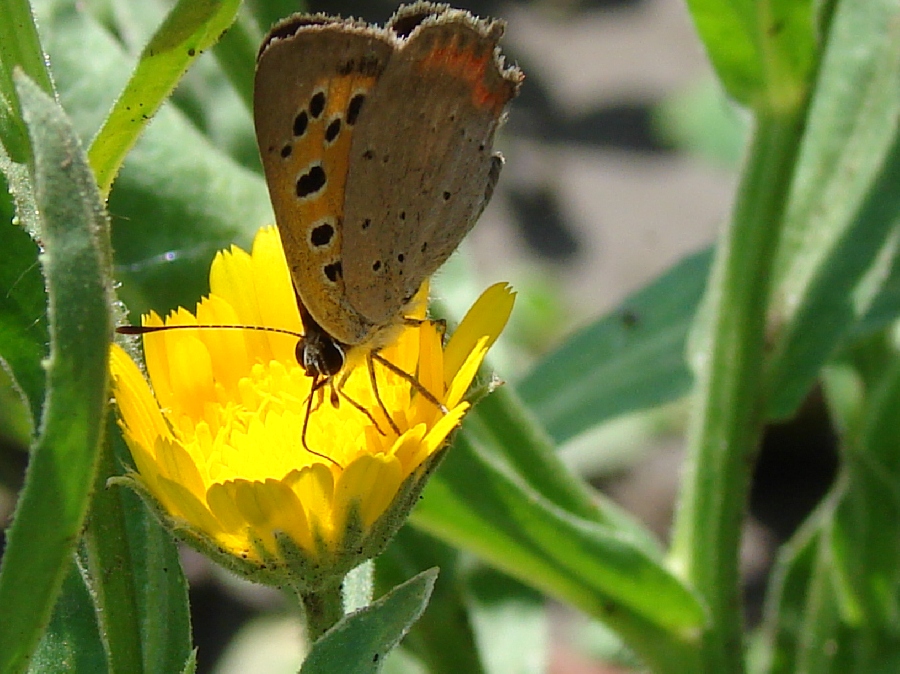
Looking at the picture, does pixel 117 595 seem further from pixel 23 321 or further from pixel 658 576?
pixel 658 576

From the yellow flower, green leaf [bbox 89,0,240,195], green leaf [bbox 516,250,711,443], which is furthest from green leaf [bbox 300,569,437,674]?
green leaf [bbox 516,250,711,443]

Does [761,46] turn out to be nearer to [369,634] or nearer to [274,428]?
[274,428]

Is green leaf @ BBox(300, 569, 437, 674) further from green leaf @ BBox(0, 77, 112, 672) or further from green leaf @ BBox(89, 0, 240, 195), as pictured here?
green leaf @ BBox(89, 0, 240, 195)

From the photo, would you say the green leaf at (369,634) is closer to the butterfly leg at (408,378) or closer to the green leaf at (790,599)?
the butterfly leg at (408,378)

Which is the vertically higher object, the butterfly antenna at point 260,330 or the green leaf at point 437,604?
the butterfly antenna at point 260,330

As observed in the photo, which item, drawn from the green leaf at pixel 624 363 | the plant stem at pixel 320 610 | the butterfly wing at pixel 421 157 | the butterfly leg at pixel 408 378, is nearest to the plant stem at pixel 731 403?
the green leaf at pixel 624 363

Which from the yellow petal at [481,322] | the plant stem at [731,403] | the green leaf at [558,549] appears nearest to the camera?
the yellow petal at [481,322]
